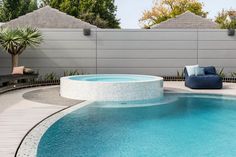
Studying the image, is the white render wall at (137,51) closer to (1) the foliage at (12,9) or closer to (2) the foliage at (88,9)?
(2) the foliage at (88,9)

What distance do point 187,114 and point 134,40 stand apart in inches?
319

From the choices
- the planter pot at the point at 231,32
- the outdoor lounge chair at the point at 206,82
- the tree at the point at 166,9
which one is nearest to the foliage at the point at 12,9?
the tree at the point at 166,9

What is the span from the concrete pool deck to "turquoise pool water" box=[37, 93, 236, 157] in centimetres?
46

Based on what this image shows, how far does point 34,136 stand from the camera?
19.7 ft

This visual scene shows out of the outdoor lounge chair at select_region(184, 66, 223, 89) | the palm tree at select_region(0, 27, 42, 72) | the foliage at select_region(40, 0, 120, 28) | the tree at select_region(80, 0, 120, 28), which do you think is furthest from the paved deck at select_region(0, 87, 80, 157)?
the tree at select_region(80, 0, 120, 28)

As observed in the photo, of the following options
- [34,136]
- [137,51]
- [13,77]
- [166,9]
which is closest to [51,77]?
[13,77]

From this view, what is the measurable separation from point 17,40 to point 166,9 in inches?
1538

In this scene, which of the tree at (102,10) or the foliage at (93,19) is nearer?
the foliage at (93,19)

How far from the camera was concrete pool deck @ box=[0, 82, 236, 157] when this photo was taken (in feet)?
18.7

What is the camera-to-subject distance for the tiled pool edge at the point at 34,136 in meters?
5.07

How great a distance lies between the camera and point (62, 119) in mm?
7684

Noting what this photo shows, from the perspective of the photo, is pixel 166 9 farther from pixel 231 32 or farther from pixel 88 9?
pixel 231 32

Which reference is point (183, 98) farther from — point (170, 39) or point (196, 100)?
point (170, 39)

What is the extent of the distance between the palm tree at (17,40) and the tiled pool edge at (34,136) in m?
6.92
